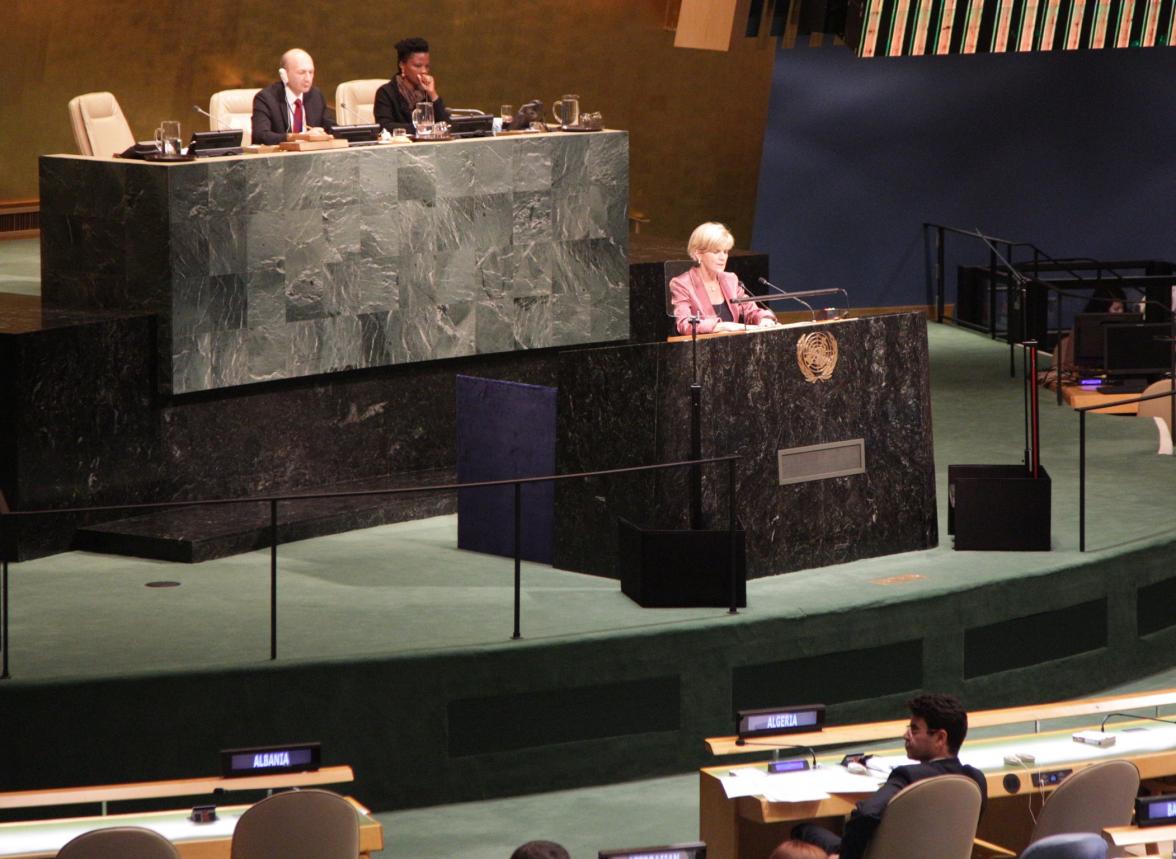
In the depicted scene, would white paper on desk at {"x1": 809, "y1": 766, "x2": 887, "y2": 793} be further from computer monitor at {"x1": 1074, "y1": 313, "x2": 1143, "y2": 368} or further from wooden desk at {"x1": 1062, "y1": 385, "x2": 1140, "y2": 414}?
computer monitor at {"x1": 1074, "y1": 313, "x2": 1143, "y2": 368}

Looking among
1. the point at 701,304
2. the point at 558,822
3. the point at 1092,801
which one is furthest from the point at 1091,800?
the point at 701,304

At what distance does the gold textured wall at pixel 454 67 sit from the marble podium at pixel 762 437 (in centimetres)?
650

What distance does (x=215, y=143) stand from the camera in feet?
31.6

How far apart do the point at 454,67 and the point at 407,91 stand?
14.1ft

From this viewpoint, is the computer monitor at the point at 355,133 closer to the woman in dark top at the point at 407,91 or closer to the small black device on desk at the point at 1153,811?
the woman in dark top at the point at 407,91

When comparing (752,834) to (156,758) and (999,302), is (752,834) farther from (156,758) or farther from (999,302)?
(999,302)

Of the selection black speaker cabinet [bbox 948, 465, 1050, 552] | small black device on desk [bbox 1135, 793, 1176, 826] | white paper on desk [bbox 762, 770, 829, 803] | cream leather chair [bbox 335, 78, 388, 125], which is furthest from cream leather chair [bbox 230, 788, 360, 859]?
cream leather chair [bbox 335, 78, 388, 125]

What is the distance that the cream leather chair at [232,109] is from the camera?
11891mm

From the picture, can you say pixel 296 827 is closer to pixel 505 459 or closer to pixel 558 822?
pixel 558 822

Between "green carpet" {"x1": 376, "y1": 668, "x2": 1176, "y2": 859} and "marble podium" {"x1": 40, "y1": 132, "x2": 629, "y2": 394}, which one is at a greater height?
"marble podium" {"x1": 40, "y1": 132, "x2": 629, "y2": 394}

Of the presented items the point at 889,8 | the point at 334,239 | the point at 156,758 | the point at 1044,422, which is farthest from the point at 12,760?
the point at 889,8

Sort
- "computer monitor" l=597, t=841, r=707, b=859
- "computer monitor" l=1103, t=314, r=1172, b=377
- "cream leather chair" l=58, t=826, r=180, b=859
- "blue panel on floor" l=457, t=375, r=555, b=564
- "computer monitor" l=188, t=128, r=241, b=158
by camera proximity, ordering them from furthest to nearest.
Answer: "computer monitor" l=1103, t=314, r=1172, b=377 → "computer monitor" l=188, t=128, r=241, b=158 → "blue panel on floor" l=457, t=375, r=555, b=564 → "cream leather chair" l=58, t=826, r=180, b=859 → "computer monitor" l=597, t=841, r=707, b=859

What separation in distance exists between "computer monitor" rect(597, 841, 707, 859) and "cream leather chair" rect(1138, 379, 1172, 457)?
22.0 ft

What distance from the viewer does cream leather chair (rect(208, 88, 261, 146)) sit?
1189 cm
